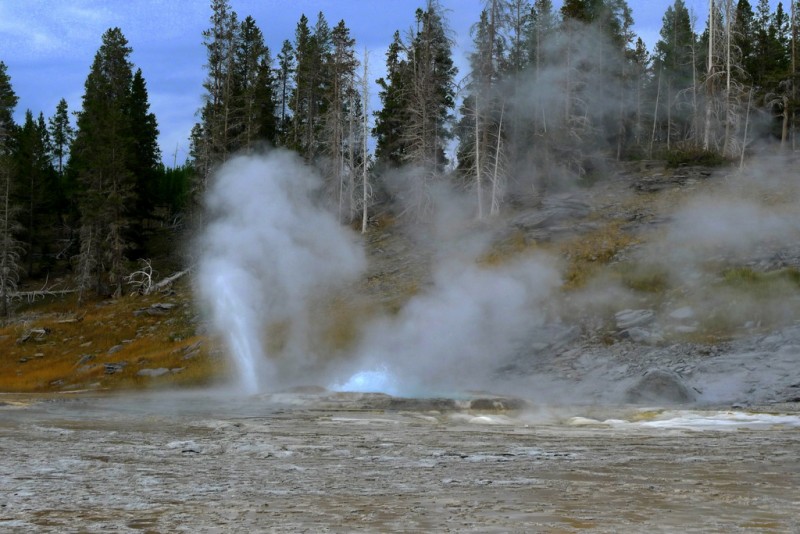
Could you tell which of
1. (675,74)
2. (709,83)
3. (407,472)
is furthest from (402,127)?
(407,472)

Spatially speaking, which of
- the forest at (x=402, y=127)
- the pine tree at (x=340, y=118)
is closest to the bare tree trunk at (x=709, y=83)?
the forest at (x=402, y=127)

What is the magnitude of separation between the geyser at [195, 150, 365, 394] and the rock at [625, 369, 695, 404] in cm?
1151

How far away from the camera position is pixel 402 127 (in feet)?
150

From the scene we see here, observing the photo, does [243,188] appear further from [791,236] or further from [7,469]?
[7,469]

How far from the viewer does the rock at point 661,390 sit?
17.4 meters

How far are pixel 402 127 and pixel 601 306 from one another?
2379 centimetres

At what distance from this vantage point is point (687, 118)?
5675 cm

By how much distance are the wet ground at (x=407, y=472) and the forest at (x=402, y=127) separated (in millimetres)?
25058

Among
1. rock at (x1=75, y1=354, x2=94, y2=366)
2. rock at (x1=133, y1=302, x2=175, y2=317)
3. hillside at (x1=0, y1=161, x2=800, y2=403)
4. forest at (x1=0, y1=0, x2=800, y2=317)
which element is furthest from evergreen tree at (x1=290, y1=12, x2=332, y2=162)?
rock at (x1=75, y1=354, x2=94, y2=366)

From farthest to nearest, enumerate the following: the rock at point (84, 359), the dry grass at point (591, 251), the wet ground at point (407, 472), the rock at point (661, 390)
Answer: the rock at point (84, 359)
the dry grass at point (591, 251)
the rock at point (661, 390)
the wet ground at point (407, 472)

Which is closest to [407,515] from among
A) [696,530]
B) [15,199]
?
[696,530]

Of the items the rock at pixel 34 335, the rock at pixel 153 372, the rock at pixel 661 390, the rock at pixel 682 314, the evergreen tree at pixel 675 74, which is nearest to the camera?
the rock at pixel 661 390

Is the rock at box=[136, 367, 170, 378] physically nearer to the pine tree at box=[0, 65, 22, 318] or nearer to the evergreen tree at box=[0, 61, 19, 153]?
the pine tree at box=[0, 65, 22, 318]

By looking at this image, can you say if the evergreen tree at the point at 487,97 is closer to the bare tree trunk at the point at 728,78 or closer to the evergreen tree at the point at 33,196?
the bare tree trunk at the point at 728,78
